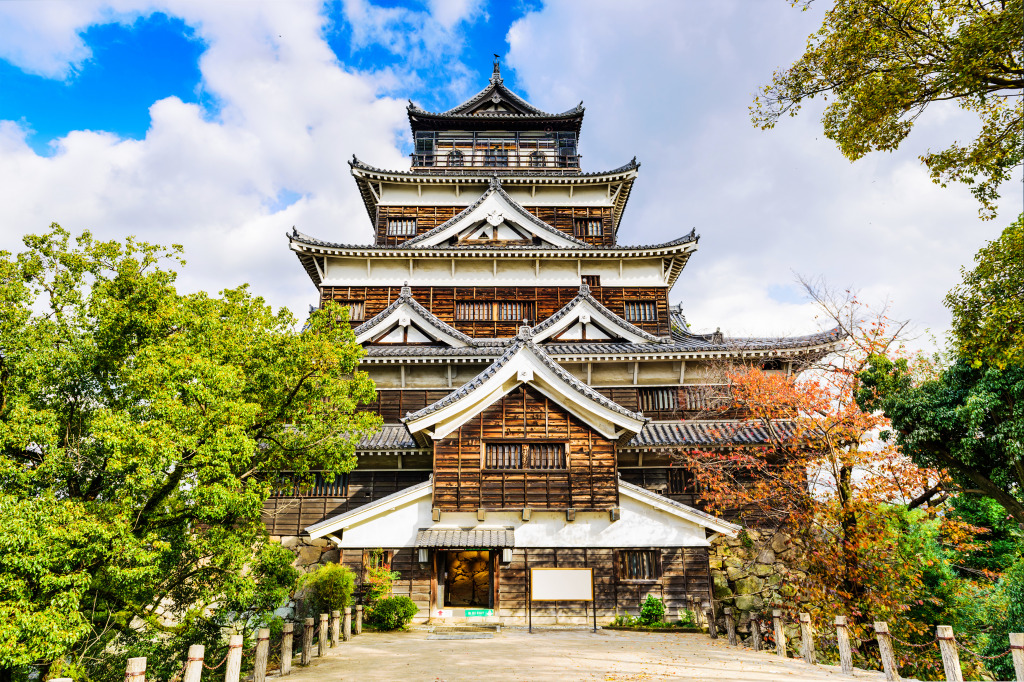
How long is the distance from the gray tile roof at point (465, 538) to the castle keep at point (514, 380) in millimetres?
65

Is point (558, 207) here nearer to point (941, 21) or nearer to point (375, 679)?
point (941, 21)

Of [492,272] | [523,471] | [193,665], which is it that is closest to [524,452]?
[523,471]

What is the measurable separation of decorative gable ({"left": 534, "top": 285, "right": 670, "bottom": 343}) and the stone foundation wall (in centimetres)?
788

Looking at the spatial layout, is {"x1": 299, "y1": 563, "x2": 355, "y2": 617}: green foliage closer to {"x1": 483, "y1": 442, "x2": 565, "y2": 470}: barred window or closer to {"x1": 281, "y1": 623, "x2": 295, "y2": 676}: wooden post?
{"x1": 281, "y1": 623, "x2": 295, "y2": 676}: wooden post

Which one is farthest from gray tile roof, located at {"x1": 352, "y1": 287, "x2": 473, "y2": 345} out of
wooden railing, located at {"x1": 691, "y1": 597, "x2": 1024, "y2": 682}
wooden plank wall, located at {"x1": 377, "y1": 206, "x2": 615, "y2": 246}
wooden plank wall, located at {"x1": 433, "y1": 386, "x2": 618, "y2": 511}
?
wooden railing, located at {"x1": 691, "y1": 597, "x2": 1024, "y2": 682}

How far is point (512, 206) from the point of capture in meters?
25.6

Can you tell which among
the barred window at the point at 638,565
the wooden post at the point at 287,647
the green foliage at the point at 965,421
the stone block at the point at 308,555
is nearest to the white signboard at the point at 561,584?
the barred window at the point at 638,565

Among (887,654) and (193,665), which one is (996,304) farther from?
(193,665)

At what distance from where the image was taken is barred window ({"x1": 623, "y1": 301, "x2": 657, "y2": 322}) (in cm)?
2441

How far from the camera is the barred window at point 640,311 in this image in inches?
961

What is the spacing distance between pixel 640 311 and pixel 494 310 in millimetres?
6445

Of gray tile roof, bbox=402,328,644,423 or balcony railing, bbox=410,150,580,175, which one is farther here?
balcony railing, bbox=410,150,580,175

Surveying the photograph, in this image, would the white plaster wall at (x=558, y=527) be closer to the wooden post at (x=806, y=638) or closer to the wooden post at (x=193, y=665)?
the wooden post at (x=806, y=638)

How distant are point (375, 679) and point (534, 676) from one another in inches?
101
